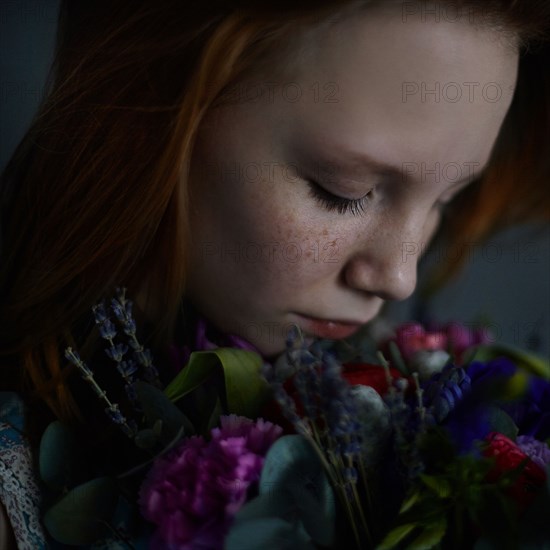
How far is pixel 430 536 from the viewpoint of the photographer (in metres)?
0.54

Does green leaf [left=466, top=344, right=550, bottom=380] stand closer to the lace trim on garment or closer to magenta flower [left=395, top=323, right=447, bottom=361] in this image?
magenta flower [left=395, top=323, right=447, bottom=361]

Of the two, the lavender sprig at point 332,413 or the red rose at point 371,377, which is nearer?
the lavender sprig at point 332,413

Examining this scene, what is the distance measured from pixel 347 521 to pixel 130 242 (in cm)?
36

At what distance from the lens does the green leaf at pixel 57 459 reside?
72 centimetres

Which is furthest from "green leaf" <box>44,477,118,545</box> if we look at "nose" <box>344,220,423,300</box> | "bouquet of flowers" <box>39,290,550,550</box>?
"nose" <box>344,220,423,300</box>

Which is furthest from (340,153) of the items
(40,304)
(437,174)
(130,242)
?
(40,304)

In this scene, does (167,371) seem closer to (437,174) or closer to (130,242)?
(130,242)

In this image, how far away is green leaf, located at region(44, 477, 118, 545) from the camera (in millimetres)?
664

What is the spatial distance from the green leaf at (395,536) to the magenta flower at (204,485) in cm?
11

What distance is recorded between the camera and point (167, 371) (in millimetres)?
837
